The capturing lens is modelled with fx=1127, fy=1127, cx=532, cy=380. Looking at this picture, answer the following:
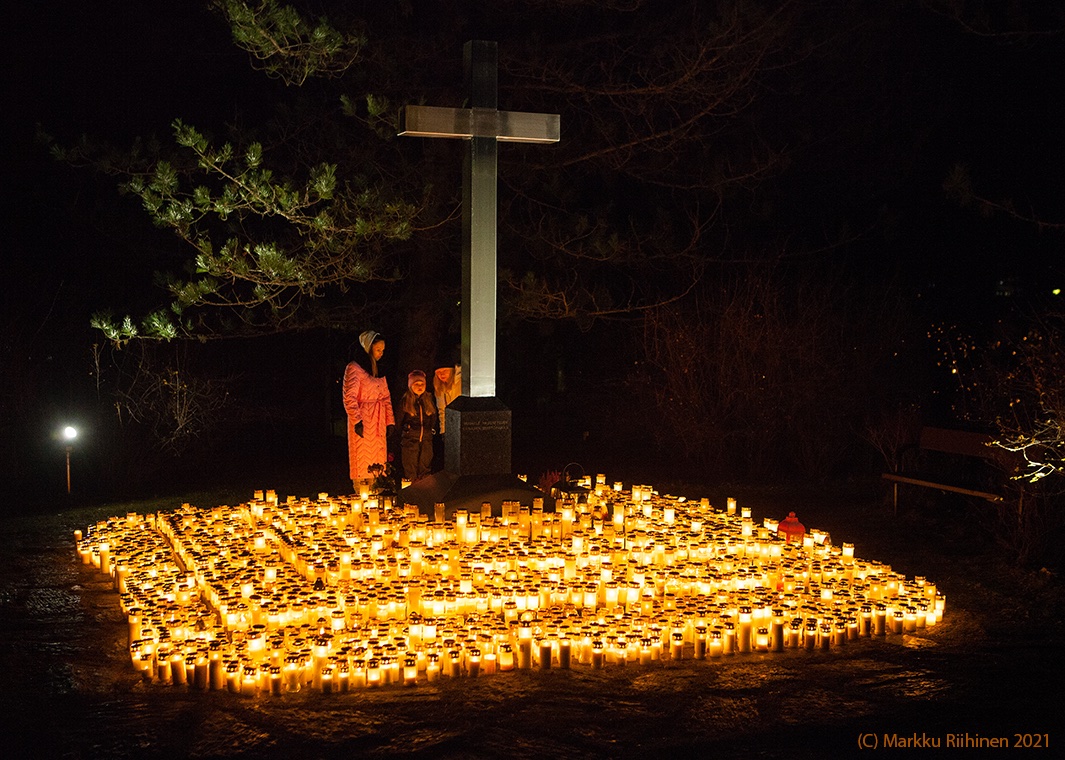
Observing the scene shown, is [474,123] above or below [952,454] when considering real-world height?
above

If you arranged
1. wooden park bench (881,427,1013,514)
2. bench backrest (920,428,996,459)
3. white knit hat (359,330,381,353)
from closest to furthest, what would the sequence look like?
1. wooden park bench (881,427,1013,514)
2. bench backrest (920,428,996,459)
3. white knit hat (359,330,381,353)

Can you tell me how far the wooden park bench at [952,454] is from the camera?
9055 mm

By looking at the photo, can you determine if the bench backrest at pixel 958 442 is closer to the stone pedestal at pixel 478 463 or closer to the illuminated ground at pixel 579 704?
the illuminated ground at pixel 579 704

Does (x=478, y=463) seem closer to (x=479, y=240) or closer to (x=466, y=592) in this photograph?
(x=479, y=240)

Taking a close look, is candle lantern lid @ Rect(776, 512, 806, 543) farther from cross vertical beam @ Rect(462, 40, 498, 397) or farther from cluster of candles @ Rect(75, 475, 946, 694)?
cross vertical beam @ Rect(462, 40, 498, 397)

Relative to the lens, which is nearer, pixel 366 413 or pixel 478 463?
pixel 478 463

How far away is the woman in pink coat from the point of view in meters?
10.4

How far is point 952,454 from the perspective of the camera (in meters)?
10.7

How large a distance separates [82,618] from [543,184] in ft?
26.7

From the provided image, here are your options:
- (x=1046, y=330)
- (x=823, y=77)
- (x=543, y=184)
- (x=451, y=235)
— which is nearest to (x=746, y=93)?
(x=823, y=77)

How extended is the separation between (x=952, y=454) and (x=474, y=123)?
17.9ft

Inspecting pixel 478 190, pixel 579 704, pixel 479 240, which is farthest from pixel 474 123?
pixel 579 704

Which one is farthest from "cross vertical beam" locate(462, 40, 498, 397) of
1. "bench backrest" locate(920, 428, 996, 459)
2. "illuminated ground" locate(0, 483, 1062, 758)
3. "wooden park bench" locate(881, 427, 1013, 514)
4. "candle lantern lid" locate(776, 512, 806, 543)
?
"bench backrest" locate(920, 428, 996, 459)

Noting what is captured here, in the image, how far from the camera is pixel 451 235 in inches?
526
